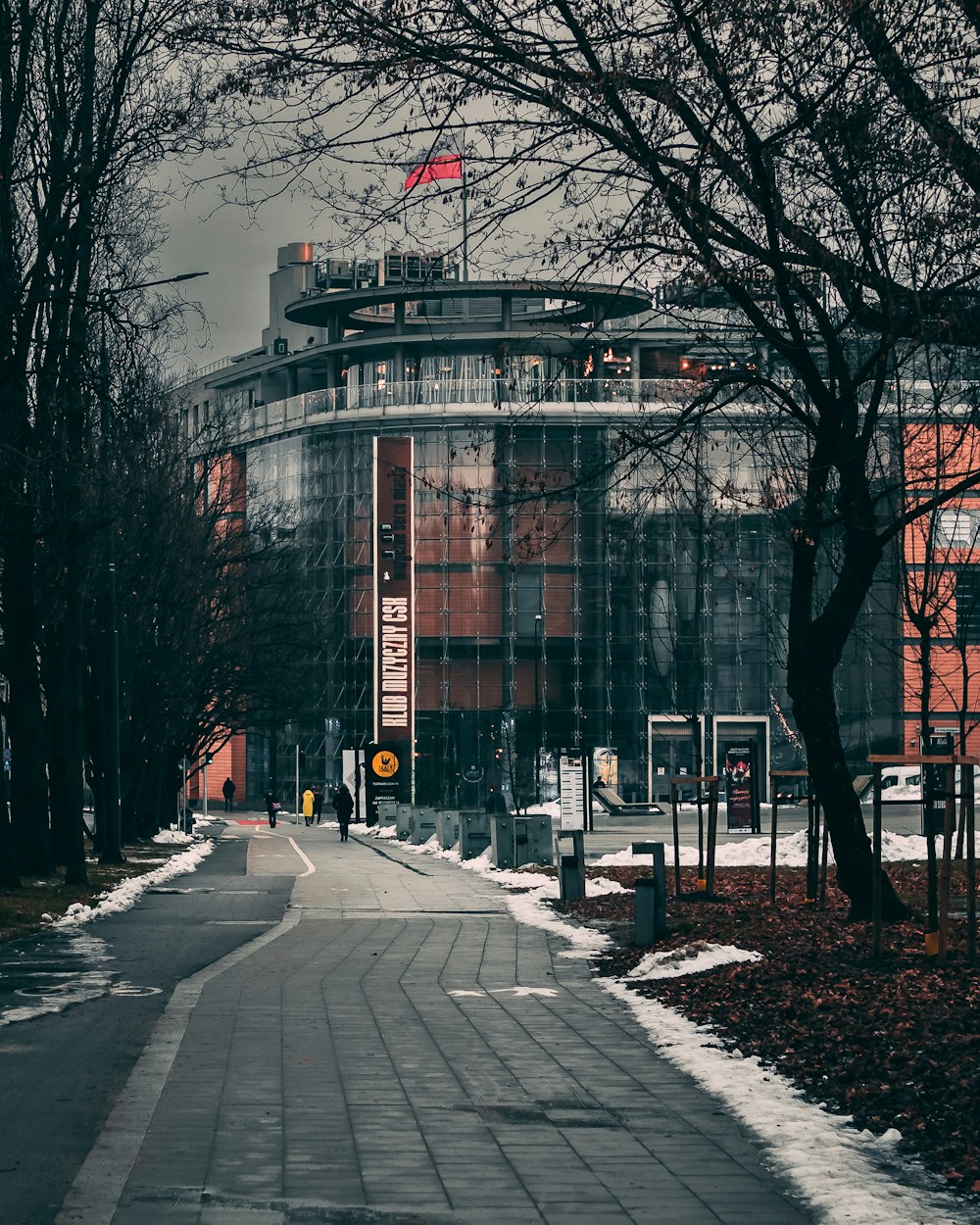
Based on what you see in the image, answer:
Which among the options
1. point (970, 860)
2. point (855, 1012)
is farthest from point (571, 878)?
point (855, 1012)

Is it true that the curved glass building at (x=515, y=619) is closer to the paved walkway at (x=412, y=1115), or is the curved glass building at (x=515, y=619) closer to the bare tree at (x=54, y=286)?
the bare tree at (x=54, y=286)

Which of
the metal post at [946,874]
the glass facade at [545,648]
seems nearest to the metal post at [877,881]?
the metal post at [946,874]

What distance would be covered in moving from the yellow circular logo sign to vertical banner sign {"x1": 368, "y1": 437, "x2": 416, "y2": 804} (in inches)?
840

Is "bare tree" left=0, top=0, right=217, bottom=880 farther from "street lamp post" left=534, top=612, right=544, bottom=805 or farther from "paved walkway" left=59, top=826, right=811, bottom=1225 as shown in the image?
"street lamp post" left=534, top=612, right=544, bottom=805

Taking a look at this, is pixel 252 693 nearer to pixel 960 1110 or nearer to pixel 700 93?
pixel 700 93

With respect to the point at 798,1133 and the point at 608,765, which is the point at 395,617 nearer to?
the point at 608,765

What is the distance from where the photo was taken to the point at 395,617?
8912 cm

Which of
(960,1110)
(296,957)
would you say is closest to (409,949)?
(296,957)

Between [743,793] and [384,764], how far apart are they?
936 inches

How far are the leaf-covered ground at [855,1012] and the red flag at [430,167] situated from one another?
5.62m

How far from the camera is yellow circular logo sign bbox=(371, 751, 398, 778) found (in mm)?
66312

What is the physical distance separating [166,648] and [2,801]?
19.9 meters

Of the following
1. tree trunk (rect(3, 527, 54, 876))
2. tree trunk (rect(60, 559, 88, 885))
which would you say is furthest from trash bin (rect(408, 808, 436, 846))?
tree trunk (rect(60, 559, 88, 885))

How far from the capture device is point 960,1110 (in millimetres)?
8523
